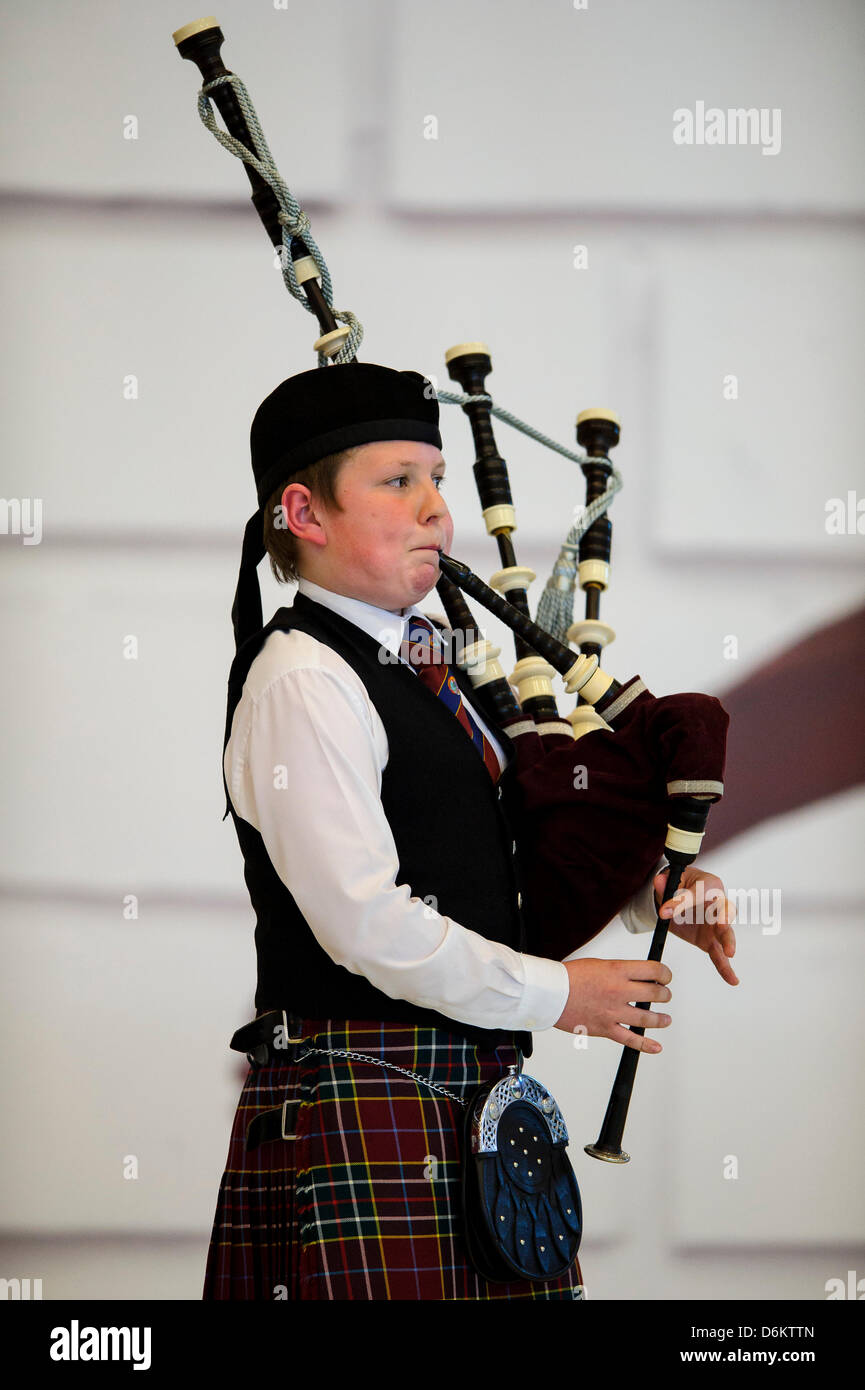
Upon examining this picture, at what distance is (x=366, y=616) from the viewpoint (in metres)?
1.67

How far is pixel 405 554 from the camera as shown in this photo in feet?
5.40

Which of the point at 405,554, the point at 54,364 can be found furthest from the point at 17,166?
the point at 405,554

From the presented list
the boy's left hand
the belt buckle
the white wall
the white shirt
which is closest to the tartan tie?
the white shirt

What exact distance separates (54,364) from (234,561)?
1.88 feet

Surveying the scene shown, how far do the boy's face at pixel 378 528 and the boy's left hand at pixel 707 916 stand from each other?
483mm

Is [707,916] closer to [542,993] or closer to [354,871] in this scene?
[542,993]

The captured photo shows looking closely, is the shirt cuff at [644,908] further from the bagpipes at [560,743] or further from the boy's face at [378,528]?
the boy's face at [378,528]

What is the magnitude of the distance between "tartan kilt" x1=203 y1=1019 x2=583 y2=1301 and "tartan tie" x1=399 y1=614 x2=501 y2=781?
0.37m

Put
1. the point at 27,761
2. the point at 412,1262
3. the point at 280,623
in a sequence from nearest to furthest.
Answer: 1. the point at 412,1262
2. the point at 280,623
3. the point at 27,761

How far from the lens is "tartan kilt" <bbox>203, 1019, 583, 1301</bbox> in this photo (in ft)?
4.88

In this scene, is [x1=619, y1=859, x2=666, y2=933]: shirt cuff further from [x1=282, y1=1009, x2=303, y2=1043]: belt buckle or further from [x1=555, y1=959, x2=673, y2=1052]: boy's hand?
[x1=282, y1=1009, x2=303, y2=1043]: belt buckle

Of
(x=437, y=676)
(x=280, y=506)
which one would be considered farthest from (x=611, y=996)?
(x=280, y=506)

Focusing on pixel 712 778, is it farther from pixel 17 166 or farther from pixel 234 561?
pixel 17 166

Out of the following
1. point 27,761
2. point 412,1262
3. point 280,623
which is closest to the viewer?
point 412,1262
